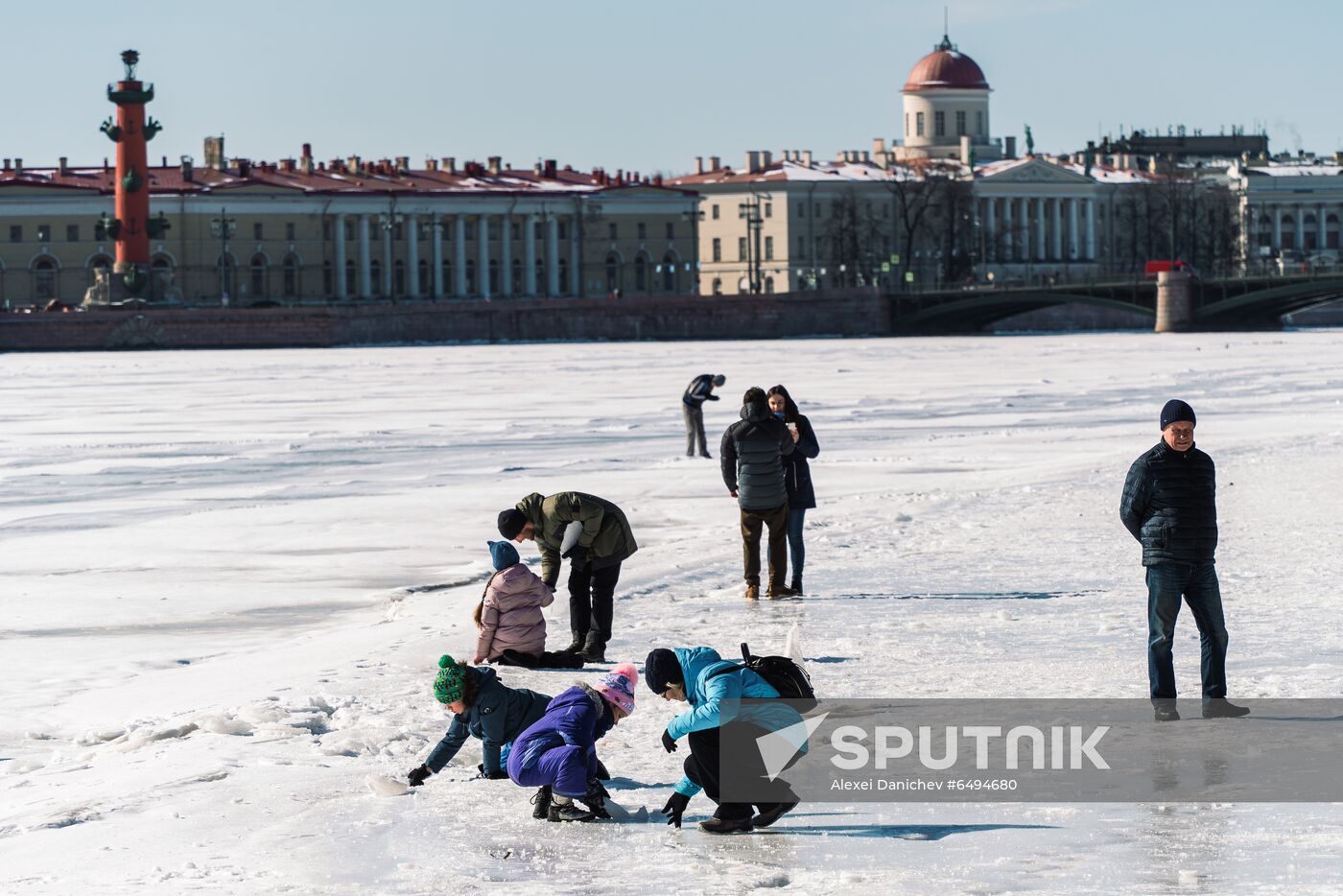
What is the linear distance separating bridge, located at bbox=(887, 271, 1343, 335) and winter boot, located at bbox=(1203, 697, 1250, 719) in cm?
5106

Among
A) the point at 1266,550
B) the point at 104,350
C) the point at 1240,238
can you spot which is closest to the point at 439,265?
the point at 104,350

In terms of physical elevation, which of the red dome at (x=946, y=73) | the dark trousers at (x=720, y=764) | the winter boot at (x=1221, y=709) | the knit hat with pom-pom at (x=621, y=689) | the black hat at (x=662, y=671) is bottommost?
the winter boot at (x=1221, y=709)

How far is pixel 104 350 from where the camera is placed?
6009 centimetres

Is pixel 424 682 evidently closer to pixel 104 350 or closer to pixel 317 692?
pixel 317 692

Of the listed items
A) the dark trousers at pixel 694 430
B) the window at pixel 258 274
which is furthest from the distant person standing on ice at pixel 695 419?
the window at pixel 258 274

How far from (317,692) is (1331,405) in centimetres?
1900

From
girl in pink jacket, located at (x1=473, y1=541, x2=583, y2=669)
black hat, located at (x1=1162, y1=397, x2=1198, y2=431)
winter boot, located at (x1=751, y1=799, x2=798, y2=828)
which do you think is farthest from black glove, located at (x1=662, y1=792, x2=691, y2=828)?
girl in pink jacket, located at (x1=473, y1=541, x2=583, y2=669)

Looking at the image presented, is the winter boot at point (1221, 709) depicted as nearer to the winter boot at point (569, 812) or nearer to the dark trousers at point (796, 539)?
the winter boot at point (569, 812)

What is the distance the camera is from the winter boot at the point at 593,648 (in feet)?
26.5

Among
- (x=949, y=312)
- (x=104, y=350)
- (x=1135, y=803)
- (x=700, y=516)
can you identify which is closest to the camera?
(x=1135, y=803)

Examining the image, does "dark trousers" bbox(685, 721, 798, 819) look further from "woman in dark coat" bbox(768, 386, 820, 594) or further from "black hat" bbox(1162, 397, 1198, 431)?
"woman in dark coat" bbox(768, 386, 820, 594)

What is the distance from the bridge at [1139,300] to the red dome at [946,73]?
34574 mm

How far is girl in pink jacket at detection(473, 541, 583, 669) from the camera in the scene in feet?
25.1

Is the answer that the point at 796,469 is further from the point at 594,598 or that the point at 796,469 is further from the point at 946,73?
the point at 946,73
